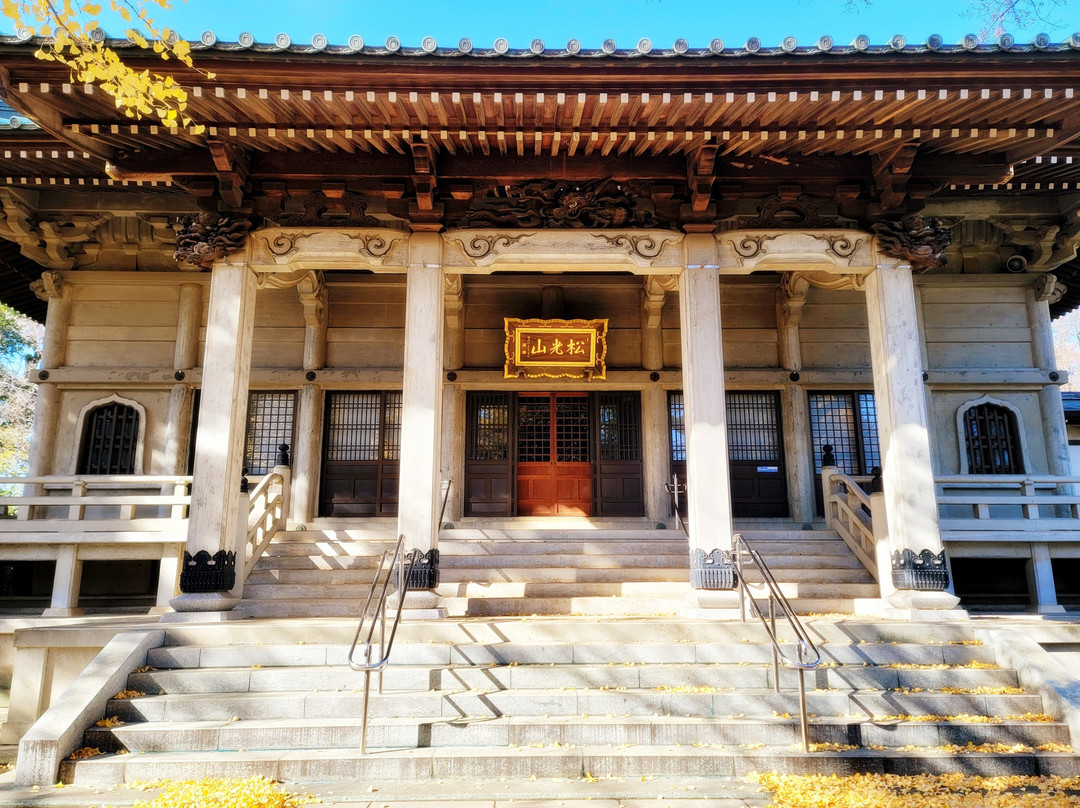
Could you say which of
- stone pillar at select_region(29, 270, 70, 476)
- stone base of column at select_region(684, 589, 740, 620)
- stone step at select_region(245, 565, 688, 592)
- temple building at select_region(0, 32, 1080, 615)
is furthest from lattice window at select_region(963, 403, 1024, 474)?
stone pillar at select_region(29, 270, 70, 476)

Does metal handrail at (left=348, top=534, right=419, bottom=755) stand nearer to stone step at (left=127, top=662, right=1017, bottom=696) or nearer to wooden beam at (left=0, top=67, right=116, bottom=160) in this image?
stone step at (left=127, top=662, right=1017, bottom=696)

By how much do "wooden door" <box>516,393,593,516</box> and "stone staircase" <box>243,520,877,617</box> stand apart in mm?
1784

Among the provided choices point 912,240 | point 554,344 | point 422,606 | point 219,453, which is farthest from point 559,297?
point 422,606

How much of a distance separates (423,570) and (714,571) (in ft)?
10.3

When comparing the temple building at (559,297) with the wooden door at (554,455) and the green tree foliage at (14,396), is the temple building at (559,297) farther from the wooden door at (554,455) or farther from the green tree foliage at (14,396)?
the green tree foliage at (14,396)

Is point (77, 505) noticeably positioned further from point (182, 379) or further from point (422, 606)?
point (422, 606)

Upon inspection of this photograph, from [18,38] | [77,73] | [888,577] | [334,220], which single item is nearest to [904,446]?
[888,577]

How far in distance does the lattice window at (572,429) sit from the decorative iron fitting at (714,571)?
4721 mm

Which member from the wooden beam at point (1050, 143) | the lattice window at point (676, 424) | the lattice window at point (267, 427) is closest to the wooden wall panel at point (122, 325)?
the lattice window at point (267, 427)

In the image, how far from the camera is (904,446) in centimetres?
777

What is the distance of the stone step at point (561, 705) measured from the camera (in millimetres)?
5406

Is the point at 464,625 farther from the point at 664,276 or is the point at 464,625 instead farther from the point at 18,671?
the point at 664,276

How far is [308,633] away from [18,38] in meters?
5.92

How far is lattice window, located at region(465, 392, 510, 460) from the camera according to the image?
1203cm
